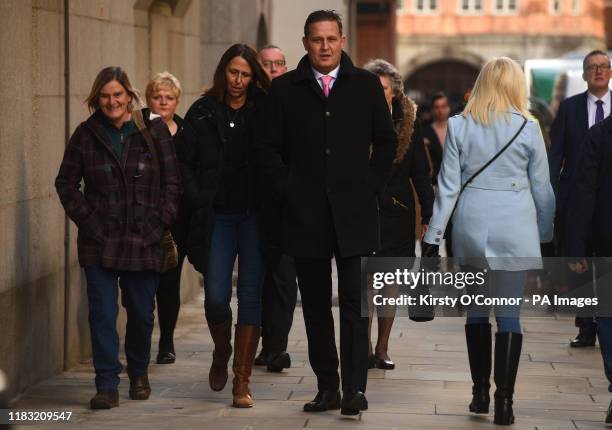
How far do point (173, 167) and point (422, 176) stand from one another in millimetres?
1862

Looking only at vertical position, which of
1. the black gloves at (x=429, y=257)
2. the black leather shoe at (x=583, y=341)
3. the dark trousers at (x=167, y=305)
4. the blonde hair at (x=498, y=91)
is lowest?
the black leather shoe at (x=583, y=341)

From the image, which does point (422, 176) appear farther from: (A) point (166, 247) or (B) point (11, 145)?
(B) point (11, 145)

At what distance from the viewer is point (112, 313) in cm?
801

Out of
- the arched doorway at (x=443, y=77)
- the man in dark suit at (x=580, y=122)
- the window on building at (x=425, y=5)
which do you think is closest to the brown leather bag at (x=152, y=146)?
the man in dark suit at (x=580, y=122)

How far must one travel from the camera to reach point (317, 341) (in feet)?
25.5

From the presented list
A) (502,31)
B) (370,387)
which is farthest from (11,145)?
(502,31)

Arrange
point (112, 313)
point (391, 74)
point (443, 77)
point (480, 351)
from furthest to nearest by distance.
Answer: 1. point (443, 77)
2. point (391, 74)
3. point (112, 313)
4. point (480, 351)

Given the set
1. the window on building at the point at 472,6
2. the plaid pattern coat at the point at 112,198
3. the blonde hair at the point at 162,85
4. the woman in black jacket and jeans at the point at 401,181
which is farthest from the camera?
the window on building at the point at 472,6

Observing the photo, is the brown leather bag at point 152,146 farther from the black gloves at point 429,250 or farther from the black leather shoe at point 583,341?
the black leather shoe at point 583,341

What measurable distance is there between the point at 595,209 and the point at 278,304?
2255 mm

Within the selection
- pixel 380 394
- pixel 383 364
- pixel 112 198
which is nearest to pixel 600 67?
pixel 383 364

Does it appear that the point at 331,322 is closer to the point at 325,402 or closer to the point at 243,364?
the point at 325,402

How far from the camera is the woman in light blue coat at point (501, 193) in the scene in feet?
24.6

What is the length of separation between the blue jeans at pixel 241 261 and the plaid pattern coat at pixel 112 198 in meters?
0.28
